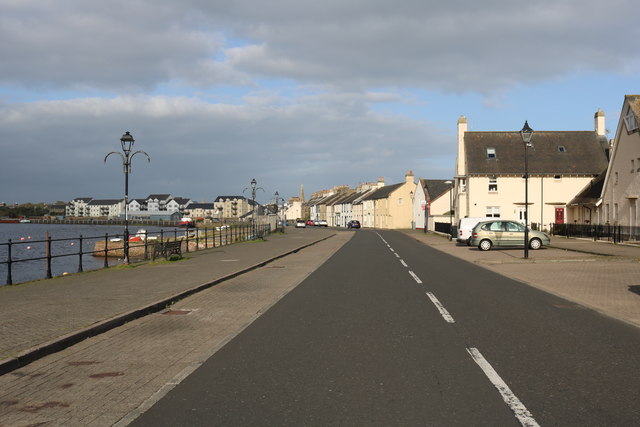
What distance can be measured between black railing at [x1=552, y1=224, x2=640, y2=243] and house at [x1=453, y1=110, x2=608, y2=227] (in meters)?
8.90

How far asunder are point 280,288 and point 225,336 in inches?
229

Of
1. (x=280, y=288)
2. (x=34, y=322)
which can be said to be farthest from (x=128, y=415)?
(x=280, y=288)

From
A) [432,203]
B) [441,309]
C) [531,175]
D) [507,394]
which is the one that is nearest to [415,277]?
[441,309]

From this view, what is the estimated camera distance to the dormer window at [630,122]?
3684cm

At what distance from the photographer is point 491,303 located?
11383mm

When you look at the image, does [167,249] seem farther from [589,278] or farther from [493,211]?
[493,211]

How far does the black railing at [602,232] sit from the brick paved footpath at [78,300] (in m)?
26.1

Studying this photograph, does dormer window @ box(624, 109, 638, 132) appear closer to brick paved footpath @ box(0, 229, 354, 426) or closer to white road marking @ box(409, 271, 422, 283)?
white road marking @ box(409, 271, 422, 283)

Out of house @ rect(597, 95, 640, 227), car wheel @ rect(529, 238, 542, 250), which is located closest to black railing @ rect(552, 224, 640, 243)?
house @ rect(597, 95, 640, 227)

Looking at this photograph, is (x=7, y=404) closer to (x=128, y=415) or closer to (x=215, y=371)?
(x=128, y=415)

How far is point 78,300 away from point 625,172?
37382 mm

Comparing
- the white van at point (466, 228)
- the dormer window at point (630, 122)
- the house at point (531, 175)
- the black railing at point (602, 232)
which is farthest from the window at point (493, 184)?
the white van at point (466, 228)

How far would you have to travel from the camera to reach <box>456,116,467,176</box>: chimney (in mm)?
59331

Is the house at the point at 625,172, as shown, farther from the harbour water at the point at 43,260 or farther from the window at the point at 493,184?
the harbour water at the point at 43,260
